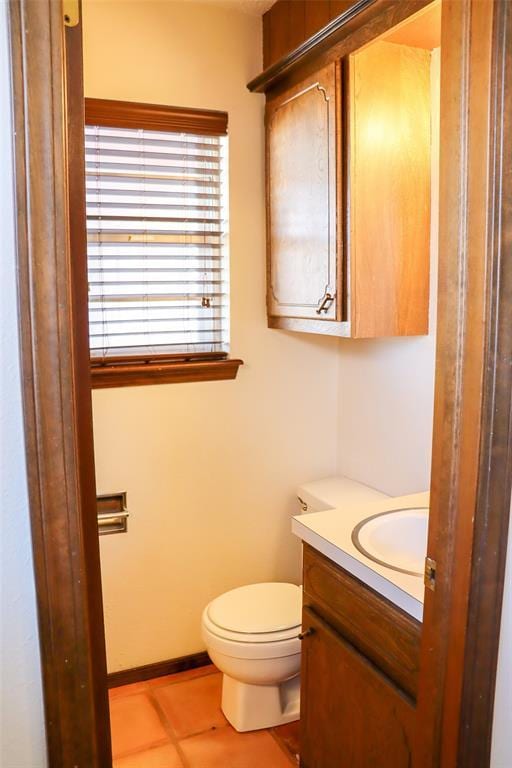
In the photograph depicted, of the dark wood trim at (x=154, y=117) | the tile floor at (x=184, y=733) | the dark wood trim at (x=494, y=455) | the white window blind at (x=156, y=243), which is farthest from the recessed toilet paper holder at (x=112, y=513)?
the dark wood trim at (x=494, y=455)

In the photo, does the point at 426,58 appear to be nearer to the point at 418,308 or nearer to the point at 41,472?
the point at 418,308

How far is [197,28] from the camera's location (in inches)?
93.9

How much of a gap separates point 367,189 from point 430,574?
1220mm

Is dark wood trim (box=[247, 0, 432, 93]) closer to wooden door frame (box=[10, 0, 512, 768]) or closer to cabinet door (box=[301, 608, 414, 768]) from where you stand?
wooden door frame (box=[10, 0, 512, 768])

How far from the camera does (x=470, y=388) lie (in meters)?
1.12

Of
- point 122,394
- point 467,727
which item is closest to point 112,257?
point 122,394

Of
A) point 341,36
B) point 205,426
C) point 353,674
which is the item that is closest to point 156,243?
point 205,426

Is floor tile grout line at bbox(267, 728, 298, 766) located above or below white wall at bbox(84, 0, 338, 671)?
below


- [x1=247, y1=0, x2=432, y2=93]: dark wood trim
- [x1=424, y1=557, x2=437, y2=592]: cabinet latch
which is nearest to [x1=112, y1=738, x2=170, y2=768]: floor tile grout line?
[x1=424, y1=557, x2=437, y2=592]: cabinet latch

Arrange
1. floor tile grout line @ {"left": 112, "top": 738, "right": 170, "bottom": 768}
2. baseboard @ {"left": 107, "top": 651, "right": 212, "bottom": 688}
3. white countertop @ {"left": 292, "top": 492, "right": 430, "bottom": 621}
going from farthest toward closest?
baseboard @ {"left": 107, "top": 651, "right": 212, "bottom": 688} → floor tile grout line @ {"left": 112, "top": 738, "right": 170, "bottom": 768} → white countertop @ {"left": 292, "top": 492, "right": 430, "bottom": 621}

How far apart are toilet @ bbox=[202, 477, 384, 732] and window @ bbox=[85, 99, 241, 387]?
81 centimetres

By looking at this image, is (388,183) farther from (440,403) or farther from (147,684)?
(147,684)

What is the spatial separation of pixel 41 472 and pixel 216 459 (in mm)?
1725

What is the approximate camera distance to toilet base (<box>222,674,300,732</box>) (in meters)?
2.30
